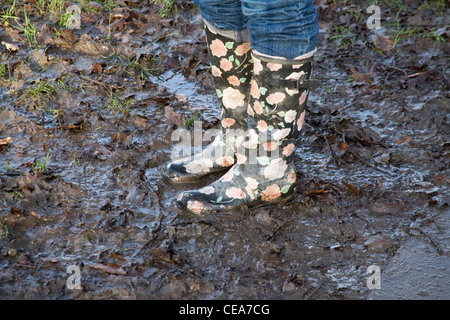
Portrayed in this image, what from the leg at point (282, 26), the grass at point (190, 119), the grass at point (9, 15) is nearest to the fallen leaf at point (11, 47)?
the grass at point (9, 15)

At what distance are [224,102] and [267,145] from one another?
38cm

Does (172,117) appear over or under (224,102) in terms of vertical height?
under

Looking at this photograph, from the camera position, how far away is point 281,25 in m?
1.71

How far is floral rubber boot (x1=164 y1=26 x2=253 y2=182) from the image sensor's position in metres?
2.12

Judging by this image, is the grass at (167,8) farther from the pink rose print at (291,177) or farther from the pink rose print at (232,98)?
the pink rose print at (291,177)

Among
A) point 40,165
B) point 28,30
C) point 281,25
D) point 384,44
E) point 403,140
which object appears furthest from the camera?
point 28,30

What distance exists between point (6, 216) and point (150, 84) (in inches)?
58.0

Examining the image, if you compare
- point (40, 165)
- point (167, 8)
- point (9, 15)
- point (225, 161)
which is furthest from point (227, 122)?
point (9, 15)

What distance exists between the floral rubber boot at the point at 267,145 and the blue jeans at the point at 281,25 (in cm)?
5

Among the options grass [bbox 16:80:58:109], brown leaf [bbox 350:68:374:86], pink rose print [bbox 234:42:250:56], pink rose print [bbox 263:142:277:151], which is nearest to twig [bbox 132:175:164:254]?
pink rose print [bbox 263:142:277:151]

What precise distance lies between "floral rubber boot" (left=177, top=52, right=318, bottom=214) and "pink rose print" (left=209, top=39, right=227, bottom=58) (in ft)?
0.79

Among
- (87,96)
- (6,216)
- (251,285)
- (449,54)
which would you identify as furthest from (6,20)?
(449,54)

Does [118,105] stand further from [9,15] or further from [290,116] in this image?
[9,15]
